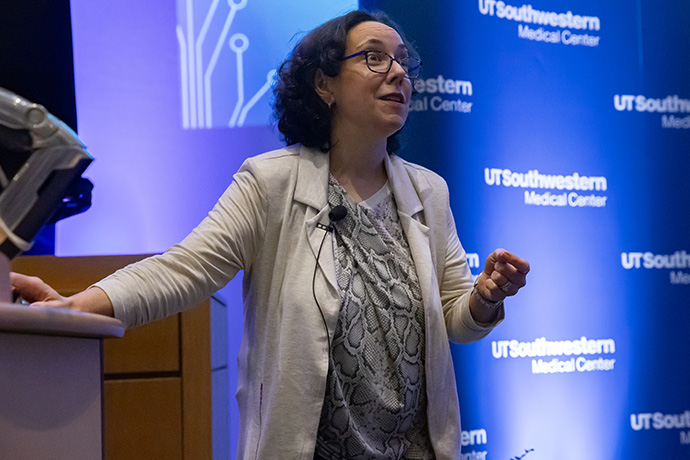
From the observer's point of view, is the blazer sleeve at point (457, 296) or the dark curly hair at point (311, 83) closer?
the blazer sleeve at point (457, 296)

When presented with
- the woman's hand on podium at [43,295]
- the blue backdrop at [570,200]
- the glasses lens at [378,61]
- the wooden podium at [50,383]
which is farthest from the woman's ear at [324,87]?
the blue backdrop at [570,200]

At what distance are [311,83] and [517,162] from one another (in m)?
1.77

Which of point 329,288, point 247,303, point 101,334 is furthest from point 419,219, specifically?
point 101,334

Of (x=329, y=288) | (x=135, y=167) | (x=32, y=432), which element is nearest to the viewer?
(x=32, y=432)

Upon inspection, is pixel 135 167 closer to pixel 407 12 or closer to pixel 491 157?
pixel 407 12

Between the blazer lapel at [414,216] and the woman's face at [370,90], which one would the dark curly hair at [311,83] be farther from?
the blazer lapel at [414,216]

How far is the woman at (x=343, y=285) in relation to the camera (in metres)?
1.47

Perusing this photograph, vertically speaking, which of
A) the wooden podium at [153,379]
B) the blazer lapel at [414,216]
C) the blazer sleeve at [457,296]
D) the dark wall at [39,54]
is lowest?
the wooden podium at [153,379]

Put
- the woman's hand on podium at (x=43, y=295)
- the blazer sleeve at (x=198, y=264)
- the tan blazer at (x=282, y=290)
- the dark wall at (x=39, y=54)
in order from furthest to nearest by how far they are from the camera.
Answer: the dark wall at (x=39, y=54) < the tan blazer at (x=282, y=290) < the blazer sleeve at (x=198, y=264) < the woman's hand on podium at (x=43, y=295)

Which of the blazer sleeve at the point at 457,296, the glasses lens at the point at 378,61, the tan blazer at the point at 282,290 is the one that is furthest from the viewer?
the glasses lens at the point at 378,61

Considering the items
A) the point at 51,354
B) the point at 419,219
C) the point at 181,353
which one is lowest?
the point at 181,353

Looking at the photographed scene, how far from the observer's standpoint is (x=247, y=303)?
1631 mm

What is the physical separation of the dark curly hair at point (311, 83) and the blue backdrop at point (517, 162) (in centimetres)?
137

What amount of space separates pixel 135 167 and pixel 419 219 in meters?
1.87
